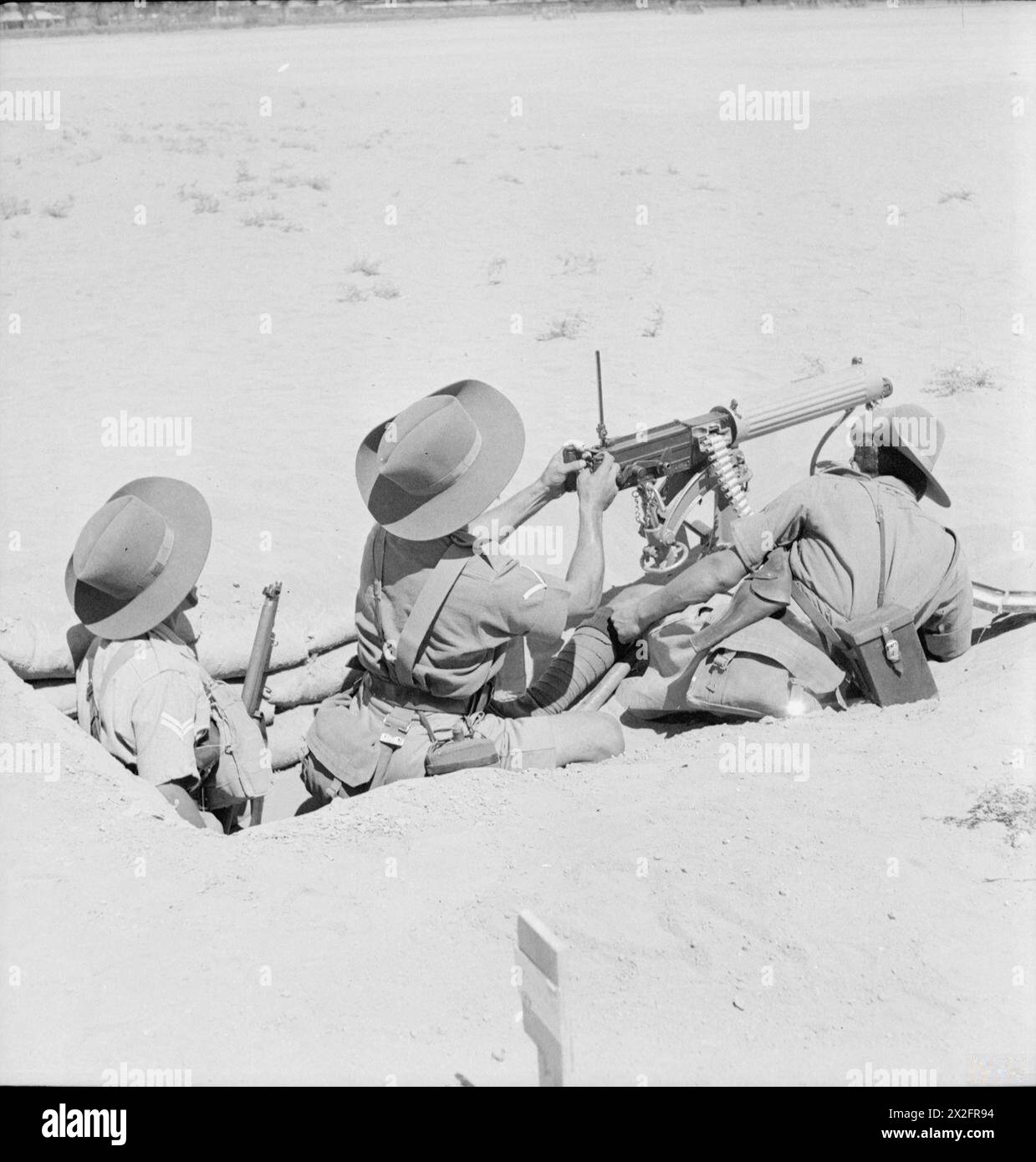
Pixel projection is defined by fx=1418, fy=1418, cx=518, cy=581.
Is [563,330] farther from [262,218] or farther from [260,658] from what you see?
[260,658]

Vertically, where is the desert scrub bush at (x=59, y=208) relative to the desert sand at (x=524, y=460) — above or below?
above

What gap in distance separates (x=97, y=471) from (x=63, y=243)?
521 centimetres

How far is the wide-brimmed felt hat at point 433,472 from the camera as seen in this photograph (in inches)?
194

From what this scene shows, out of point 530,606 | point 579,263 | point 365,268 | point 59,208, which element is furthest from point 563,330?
point 59,208

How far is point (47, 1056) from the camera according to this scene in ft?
11.7

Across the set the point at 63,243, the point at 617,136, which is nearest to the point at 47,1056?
the point at 63,243

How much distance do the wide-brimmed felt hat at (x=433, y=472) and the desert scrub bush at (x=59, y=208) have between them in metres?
9.10

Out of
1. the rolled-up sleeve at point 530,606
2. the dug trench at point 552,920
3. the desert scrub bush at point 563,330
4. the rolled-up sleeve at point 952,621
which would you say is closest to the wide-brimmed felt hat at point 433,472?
the rolled-up sleeve at point 530,606

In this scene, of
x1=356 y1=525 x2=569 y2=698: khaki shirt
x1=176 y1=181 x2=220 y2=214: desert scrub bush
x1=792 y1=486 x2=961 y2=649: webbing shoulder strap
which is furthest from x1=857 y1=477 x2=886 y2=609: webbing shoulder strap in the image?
x1=176 y1=181 x2=220 y2=214: desert scrub bush

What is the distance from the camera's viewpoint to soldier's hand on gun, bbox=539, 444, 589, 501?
585cm

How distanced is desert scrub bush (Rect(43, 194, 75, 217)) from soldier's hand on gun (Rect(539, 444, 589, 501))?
8.76 m

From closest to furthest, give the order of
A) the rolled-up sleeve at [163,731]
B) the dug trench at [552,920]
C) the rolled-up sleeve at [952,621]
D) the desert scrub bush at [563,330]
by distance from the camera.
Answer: the dug trench at [552,920] < the rolled-up sleeve at [163,731] < the rolled-up sleeve at [952,621] < the desert scrub bush at [563,330]

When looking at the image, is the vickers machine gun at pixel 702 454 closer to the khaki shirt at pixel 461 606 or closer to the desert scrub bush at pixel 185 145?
the khaki shirt at pixel 461 606

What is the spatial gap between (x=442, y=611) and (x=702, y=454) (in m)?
1.77
